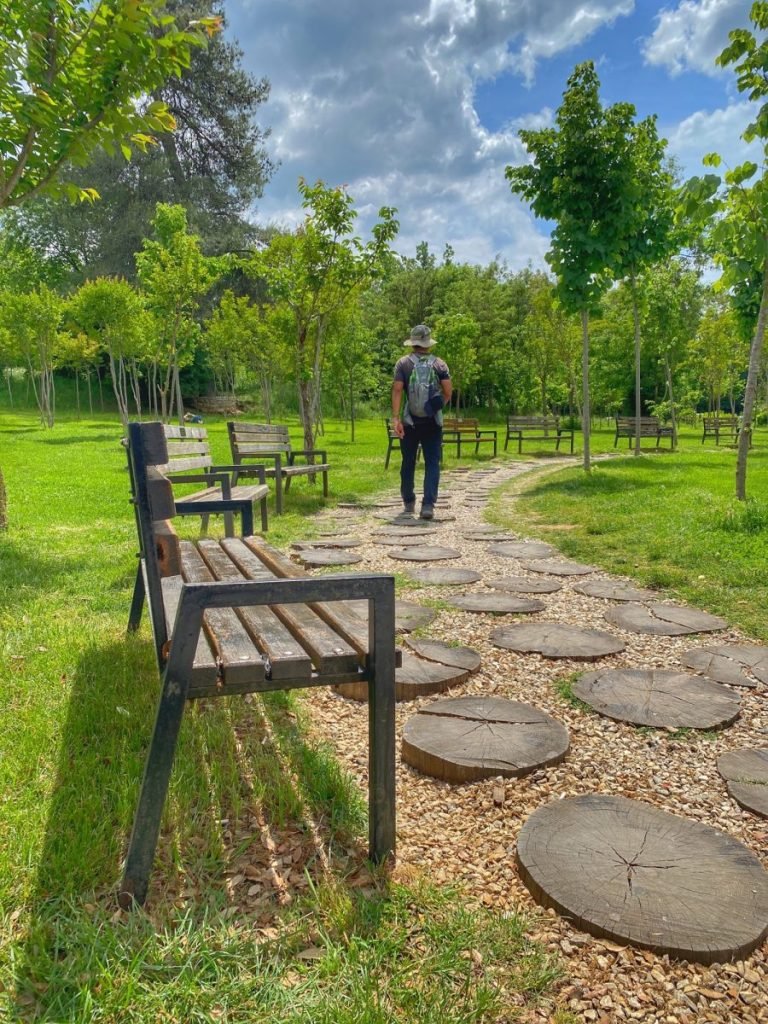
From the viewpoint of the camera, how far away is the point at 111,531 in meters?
6.47

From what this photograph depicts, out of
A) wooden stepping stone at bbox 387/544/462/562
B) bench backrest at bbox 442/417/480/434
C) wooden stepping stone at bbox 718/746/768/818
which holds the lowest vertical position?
wooden stepping stone at bbox 718/746/768/818

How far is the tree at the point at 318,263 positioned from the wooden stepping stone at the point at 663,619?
7.07 meters

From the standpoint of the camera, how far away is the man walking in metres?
7.35

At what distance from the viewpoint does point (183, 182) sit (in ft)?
104

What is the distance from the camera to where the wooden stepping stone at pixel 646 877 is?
4.71 ft

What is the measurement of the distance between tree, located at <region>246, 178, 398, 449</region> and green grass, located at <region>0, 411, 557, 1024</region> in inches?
314

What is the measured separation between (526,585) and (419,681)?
1.94m

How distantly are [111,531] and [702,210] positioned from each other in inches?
230

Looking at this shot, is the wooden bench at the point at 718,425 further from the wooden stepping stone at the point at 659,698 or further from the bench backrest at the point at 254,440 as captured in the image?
the wooden stepping stone at the point at 659,698

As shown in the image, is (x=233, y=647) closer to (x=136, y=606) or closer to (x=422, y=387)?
(x=136, y=606)

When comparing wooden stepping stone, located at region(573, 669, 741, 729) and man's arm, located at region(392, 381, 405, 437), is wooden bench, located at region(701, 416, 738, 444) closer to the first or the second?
man's arm, located at region(392, 381, 405, 437)

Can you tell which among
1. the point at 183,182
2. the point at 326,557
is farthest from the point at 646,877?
the point at 183,182

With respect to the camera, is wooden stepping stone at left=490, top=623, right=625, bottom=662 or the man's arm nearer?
wooden stepping stone at left=490, top=623, right=625, bottom=662

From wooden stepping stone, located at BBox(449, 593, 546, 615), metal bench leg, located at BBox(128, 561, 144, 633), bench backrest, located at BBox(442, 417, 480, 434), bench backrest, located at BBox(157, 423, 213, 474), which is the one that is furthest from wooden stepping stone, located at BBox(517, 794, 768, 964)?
bench backrest, located at BBox(442, 417, 480, 434)
